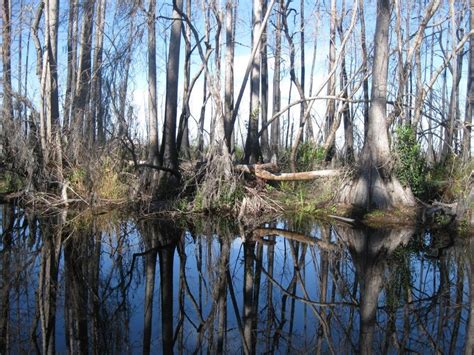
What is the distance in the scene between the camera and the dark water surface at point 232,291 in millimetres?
5426

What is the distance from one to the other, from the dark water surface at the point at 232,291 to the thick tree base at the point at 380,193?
4.28 feet

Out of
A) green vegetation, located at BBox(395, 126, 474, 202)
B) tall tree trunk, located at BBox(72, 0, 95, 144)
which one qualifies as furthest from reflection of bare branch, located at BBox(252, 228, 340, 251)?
tall tree trunk, located at BBox(72, 0, 95, 144)

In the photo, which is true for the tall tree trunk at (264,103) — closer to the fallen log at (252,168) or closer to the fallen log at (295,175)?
the fallen log at (252,168)

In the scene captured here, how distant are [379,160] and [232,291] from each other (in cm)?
669

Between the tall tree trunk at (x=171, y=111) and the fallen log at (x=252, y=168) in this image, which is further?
the tall tree trunk at (x=171, y=111)

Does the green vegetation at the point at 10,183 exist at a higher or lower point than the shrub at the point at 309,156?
lower

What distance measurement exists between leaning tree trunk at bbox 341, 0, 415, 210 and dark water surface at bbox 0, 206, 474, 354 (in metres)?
1.47

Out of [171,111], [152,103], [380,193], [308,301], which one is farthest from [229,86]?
[308,301]

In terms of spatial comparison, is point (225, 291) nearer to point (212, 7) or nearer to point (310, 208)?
point (310, 208)

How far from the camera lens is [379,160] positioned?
495 inches

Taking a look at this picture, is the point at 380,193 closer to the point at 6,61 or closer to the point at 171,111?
the point at 171,111

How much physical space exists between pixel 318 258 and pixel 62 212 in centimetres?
728

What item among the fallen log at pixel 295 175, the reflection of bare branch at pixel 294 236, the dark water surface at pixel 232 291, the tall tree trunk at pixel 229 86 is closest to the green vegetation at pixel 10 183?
the dark water surface at pixel 232 291

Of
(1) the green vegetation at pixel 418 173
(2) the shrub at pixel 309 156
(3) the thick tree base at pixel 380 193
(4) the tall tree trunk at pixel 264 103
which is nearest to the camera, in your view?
(3) the thick tree base at pixel 380 193
